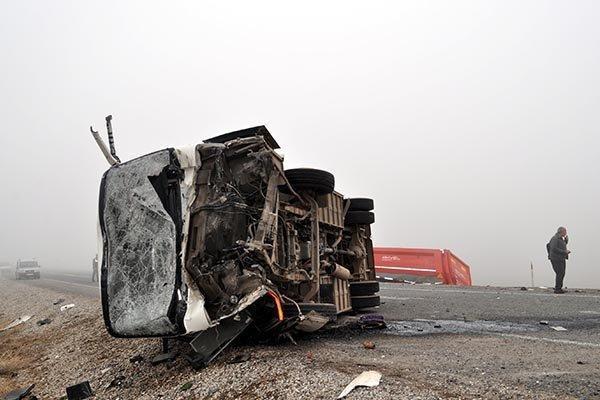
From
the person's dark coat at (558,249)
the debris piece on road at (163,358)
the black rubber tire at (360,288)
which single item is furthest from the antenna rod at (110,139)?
the person's dark coat at (558,249)

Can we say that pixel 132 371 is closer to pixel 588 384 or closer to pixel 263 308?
pixel 263 308

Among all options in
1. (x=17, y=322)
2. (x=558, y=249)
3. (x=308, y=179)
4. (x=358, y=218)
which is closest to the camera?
(x=308, y=179)

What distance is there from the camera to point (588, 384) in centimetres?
279

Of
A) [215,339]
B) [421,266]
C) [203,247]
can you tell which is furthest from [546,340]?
[421,266]

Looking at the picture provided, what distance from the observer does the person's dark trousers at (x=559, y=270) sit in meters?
8.40

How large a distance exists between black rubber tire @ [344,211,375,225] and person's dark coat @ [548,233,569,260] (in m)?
4.86

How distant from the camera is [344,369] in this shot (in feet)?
10.6

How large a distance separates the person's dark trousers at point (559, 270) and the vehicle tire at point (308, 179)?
6218 millimetres

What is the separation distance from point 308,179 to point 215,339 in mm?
1898

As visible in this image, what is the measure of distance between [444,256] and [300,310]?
8861 millimetres

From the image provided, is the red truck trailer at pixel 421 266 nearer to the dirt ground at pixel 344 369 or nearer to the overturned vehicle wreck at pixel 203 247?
the dirt ground at pixel 344 369

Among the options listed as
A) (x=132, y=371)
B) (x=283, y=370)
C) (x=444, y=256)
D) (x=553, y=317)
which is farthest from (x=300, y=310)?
(x=444, y=256)

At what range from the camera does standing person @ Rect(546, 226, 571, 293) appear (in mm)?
8477

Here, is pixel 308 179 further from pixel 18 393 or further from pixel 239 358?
pixel 18 393
